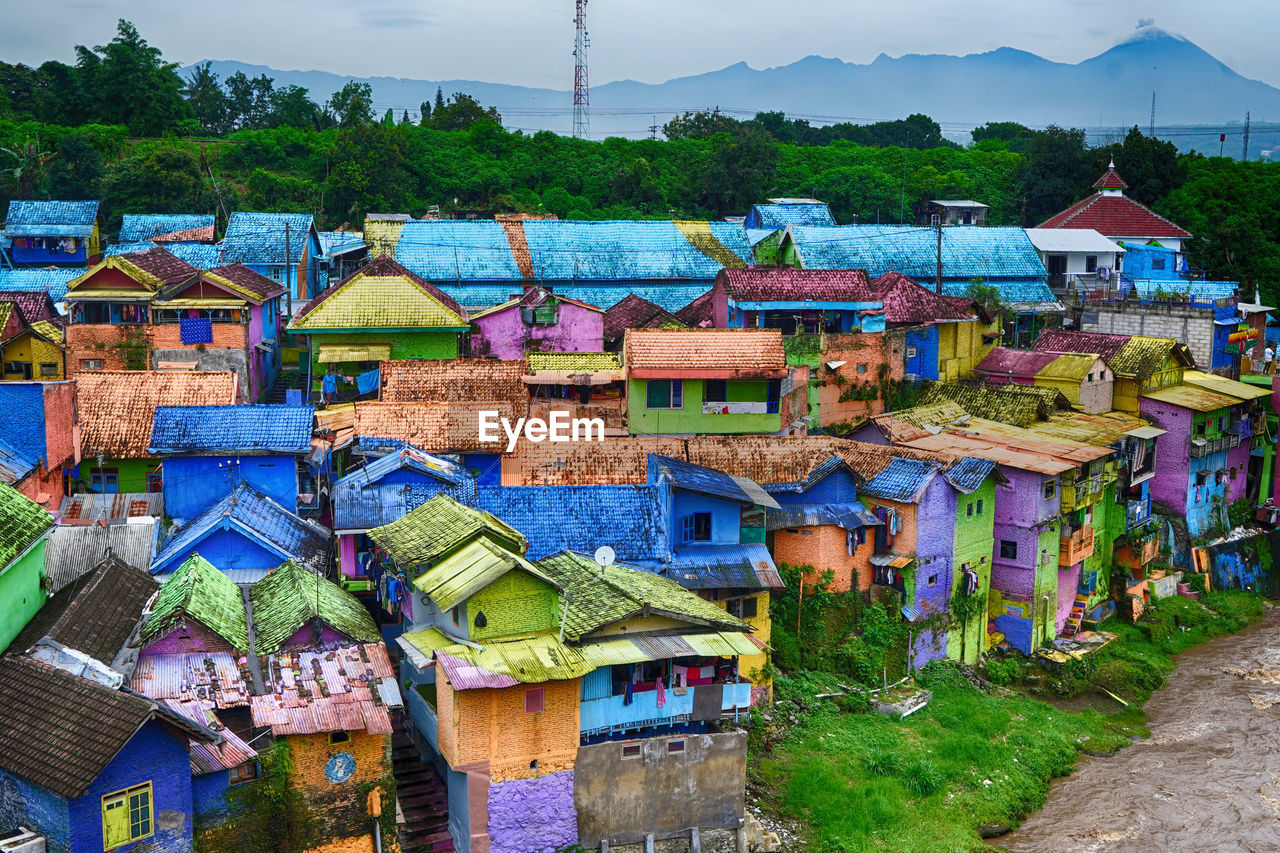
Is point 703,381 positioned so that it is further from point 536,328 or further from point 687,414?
point 536,328

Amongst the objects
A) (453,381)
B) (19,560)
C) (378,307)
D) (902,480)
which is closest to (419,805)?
(19,560)

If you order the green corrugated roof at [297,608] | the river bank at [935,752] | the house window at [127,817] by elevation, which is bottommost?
the river bank at [935,752]

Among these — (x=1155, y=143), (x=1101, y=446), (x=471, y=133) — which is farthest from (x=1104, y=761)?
(x=471, y=133)

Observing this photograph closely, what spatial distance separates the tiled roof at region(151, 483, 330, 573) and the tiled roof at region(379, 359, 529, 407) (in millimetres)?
6175

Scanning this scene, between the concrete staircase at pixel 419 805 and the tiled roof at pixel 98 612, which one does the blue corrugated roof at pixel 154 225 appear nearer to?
the tiled roof at pixel 98 612

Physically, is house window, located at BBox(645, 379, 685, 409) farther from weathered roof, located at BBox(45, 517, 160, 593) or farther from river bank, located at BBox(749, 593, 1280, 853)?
weathered roof, located at BBox(45, 517, 160, 593)

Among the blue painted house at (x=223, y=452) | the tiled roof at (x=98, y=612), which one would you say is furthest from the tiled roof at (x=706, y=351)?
the tiled roof at (x=98, y=612)

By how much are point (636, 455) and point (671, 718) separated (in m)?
8.82

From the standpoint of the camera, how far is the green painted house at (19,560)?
17125 millimetres

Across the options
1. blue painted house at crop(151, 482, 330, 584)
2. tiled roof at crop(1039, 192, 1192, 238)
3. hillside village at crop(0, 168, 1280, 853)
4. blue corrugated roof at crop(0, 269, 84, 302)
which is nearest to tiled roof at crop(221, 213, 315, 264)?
hillside village at crop(0, 168, 1280, 853)

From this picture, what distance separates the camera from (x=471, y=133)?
216ft

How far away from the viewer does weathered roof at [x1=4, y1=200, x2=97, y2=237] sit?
43938mm

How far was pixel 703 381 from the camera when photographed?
30203 mm

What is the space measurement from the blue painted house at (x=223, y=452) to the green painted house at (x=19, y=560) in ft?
18.3
